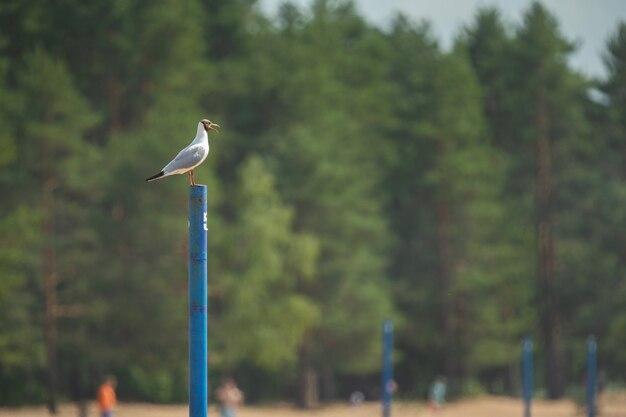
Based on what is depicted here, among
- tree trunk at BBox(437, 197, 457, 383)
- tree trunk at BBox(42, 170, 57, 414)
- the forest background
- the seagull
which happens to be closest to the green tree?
the forest background

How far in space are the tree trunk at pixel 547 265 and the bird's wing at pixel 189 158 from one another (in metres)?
49.0

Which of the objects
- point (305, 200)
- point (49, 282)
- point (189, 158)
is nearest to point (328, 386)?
A: point (305, 200)

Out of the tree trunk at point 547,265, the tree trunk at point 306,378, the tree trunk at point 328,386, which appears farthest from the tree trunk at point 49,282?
the tree trunk at point 547,265

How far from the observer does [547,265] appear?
63.3 meters

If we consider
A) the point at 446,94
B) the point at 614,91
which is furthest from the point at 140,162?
the point at 614,91

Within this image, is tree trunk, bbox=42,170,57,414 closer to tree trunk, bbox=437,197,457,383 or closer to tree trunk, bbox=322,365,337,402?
tree trunk, bbox=322,365,337,402

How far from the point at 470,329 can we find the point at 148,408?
57.0ft

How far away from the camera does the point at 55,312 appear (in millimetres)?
46250

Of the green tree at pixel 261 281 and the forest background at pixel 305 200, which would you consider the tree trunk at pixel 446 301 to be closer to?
the forest background at pixel 305 200

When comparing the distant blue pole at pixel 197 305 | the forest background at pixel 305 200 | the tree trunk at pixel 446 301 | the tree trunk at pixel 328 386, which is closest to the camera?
the distant blue pole at pixel 197 305

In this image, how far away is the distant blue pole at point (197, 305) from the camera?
13.6 m

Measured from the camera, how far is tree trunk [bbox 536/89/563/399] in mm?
61531

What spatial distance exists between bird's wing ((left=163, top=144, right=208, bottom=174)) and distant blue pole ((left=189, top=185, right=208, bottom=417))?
39 cm

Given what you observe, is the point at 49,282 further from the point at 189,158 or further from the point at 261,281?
the point at 189,158
